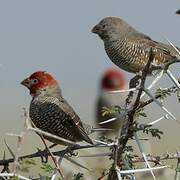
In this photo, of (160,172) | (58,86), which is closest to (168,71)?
(160,172)

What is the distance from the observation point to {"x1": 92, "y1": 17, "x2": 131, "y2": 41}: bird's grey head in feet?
23.0

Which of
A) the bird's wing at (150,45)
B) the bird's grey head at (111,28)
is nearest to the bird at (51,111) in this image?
the bird's wing at (150,45)

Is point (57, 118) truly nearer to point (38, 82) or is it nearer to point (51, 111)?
point (51, 111)

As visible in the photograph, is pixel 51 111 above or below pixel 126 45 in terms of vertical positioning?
below

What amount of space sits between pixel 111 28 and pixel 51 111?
2448 millimetres

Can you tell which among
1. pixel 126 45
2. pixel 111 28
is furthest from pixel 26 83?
pixel 111 28

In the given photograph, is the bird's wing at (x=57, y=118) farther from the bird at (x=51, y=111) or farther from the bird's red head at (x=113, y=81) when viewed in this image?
the bird's red head at (x=113, y=81)

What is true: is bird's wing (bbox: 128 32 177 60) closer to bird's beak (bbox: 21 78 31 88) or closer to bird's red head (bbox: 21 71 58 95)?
bird's red head (bbox: 21 71 58 95)

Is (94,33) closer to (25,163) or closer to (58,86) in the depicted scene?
(58,86)

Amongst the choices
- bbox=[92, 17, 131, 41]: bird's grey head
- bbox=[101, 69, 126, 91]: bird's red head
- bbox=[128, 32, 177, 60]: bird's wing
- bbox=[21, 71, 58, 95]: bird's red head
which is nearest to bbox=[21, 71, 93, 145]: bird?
bbox=[21, 71, 58, 95]: bird's red head

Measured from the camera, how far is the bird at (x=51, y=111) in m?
4.48

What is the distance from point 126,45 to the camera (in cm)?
673

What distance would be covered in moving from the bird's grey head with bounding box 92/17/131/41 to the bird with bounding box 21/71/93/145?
6.04 ft

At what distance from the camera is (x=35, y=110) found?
16.2 ft
